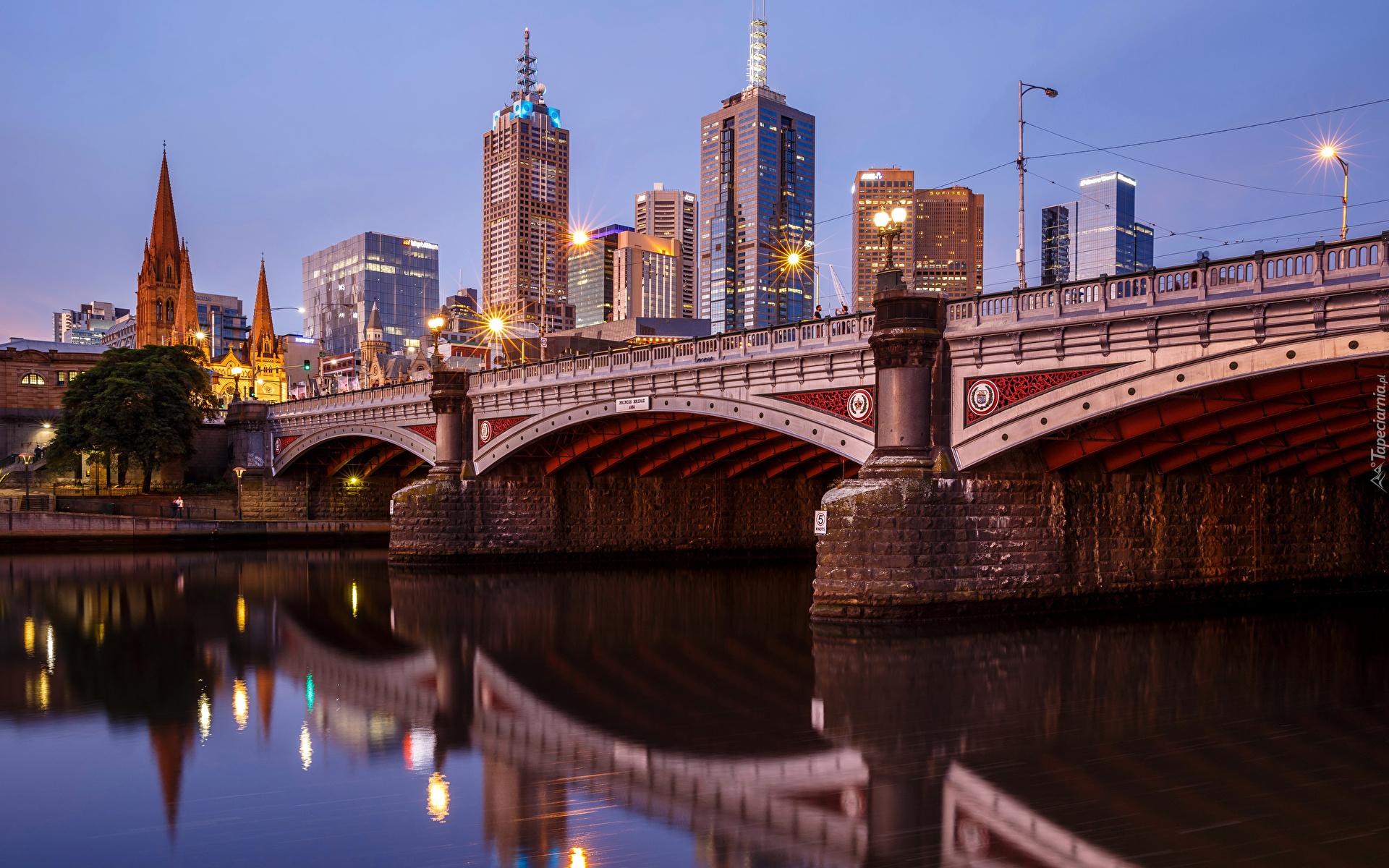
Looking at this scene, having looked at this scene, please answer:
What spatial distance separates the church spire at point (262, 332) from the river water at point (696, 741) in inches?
4731

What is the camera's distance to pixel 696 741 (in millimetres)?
13430

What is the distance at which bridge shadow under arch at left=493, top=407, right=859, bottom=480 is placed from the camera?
115 feet

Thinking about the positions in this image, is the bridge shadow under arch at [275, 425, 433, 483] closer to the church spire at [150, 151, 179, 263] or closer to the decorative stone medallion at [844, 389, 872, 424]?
the decorative stone medallion at [844, 389, 872, 424]

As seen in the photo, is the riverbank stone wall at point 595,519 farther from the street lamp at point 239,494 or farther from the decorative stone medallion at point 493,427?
the street lamp at point 239,494

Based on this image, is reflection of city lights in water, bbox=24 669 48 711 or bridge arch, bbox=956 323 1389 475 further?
bridge arch, bbox=956 323 1389 475

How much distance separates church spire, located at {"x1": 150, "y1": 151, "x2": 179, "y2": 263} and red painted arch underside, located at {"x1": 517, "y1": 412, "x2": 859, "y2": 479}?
97015 mm

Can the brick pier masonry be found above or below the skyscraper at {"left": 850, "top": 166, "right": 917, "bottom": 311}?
below

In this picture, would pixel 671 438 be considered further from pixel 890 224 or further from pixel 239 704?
pixel 239 704

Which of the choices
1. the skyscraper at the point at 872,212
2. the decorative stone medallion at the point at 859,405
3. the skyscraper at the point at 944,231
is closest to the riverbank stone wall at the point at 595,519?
the decorative stone medallion at the point at 859,405

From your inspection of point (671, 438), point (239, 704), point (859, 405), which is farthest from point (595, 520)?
point (239, 704)

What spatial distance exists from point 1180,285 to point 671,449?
875 inches

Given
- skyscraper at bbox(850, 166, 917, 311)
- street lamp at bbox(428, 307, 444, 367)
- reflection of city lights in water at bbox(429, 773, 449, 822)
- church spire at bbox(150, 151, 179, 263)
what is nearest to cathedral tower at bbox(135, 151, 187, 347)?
church spire at bbox(150, 151, 179, 263)

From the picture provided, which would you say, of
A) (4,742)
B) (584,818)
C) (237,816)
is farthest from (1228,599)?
(4,742)

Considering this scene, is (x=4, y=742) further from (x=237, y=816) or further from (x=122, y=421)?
(x=122, y=421)
